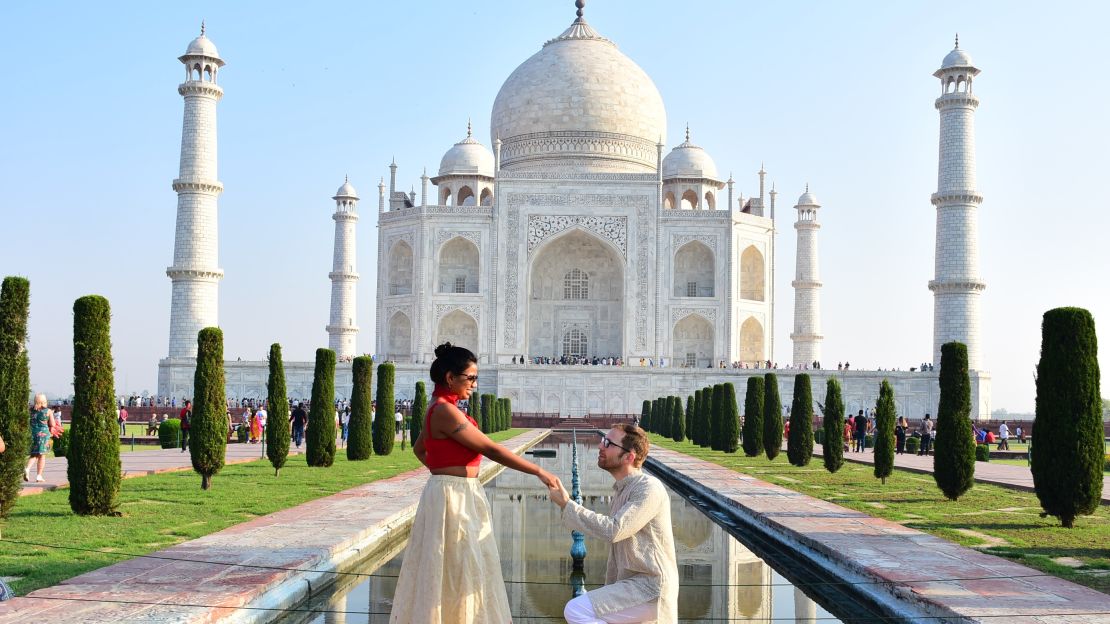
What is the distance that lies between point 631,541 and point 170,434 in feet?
45.8

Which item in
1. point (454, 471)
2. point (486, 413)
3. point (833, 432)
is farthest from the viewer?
point (486, 413)

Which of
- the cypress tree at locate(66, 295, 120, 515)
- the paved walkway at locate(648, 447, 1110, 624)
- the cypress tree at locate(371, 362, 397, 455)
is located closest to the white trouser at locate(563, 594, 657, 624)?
the paved walkway at locate(648, 447, 1110, 624)

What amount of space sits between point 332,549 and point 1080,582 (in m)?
3.32

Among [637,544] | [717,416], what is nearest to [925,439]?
[717,416]

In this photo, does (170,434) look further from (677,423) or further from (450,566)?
(450,566)

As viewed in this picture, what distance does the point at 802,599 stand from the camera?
4895 millimetres

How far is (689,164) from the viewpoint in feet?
112

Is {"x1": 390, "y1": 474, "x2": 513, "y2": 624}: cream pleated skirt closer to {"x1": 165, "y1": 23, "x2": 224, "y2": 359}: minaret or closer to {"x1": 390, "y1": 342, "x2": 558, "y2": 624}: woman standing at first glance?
{"x1": 390, "y1": 342, "x2": 558, "y2": 624}: woman standing

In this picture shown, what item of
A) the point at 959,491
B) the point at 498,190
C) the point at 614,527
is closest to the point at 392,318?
the point at 498,190

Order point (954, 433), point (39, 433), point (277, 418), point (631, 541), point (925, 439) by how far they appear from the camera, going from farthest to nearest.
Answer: point (925, 439) → point (277, 418) → point (39, 433) → point (954, 433) → point (631, 541)

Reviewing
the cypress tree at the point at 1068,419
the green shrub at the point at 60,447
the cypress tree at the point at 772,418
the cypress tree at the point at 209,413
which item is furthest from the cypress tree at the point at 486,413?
the cypress tree at the point at 1068,419

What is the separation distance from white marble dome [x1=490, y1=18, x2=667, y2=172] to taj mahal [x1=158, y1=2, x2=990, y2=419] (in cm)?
6

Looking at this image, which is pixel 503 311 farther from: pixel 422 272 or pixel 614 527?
pixel 614 527

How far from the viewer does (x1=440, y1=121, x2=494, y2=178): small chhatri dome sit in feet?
111
